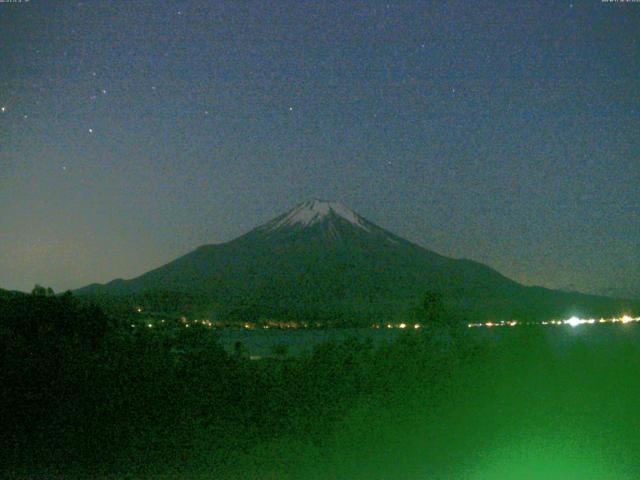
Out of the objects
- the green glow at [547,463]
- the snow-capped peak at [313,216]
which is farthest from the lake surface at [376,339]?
the snow-capped peak at [313,216]

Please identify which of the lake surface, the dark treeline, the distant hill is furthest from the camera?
the distant hill

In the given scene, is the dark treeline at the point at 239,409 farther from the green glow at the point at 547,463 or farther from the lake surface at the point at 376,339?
the lake surface at the point at 376,339

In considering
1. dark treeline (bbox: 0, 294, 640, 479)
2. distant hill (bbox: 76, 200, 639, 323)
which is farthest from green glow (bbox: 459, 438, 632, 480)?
distant hill (bbox: 76, 200, 639, 323)

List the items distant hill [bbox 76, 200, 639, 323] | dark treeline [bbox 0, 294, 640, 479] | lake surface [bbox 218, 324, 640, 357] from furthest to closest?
distant hill [bbox 76, 200, 639, 323], lake surface [bbox 218, 324, 640, 357], dark treeline [bbox 0, 294, 640, 479]

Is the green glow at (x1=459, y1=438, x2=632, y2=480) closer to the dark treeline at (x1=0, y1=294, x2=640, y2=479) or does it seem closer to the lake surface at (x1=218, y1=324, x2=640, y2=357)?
the dark treeline at (x1=0, y1=294, x2=640, y2=479)

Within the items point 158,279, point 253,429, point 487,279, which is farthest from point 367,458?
point 487,279

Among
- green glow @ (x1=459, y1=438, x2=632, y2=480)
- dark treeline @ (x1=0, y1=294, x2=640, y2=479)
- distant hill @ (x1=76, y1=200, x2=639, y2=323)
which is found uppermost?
distant hill @ (x1=76, y1=200, x2=639, y2=323)

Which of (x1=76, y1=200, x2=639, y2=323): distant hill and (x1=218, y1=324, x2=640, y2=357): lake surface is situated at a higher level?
(x1=76, y1=200, x2=639, y2=323): distant hill

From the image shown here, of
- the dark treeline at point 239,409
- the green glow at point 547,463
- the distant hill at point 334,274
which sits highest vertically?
the distant hill at point 334,274
